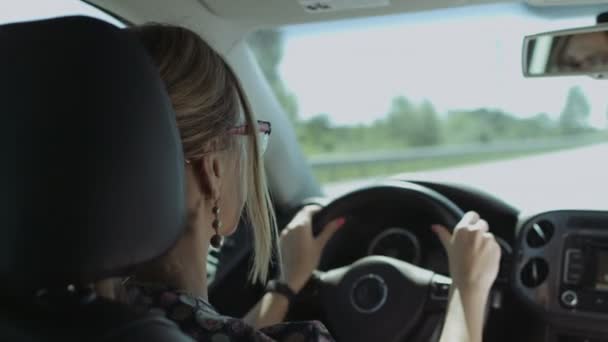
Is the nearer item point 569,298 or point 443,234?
point 443,234

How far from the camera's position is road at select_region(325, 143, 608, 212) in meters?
3.11

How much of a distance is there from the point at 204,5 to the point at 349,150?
9985 millimetres

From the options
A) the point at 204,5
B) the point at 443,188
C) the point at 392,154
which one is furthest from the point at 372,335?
the point at 392,154

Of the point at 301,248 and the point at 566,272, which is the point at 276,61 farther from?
the point at 566,272

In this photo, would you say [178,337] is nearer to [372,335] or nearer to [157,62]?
[157,62]

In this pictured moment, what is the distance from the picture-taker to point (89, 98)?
1.40 m

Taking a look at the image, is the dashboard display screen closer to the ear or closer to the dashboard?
the dashboard

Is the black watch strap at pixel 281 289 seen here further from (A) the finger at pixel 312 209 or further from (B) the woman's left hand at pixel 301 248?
(A) the finger at pixel 312 209

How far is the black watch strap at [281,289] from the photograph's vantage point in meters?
2.94

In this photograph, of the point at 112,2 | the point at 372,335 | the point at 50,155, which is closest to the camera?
the point at 50,155

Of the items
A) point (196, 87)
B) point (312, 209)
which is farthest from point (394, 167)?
point (196, 87)

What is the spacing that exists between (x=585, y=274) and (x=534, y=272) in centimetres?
16

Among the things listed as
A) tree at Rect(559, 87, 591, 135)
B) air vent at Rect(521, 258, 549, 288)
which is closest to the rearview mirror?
air vent at Rect(521, 258, 549, 288)

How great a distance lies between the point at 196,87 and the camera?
1874mm
